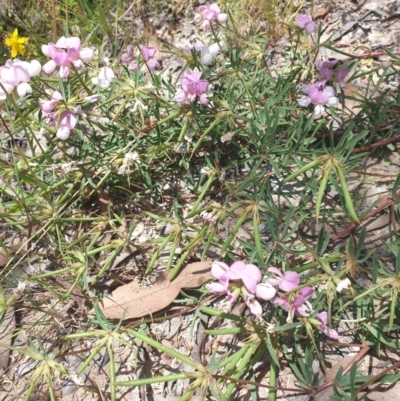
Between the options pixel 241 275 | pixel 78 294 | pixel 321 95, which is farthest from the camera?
pixel 78 294

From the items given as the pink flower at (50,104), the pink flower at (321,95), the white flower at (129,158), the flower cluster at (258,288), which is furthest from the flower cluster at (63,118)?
the pink flower at (321,95)

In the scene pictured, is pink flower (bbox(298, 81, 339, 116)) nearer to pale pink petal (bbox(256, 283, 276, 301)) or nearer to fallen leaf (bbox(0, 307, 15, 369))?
pale pink petal (bbox(256, 283, 276, 301))

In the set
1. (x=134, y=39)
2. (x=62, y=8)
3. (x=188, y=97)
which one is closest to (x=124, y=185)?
(x=188, y=97)

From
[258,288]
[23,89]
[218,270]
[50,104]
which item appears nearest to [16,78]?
[23,89]

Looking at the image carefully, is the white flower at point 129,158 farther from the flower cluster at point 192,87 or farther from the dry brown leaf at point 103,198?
the dry brown leaf at point 103,198

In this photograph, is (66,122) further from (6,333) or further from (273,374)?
(273,374)

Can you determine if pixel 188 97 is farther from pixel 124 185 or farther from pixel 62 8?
pixel 62 8

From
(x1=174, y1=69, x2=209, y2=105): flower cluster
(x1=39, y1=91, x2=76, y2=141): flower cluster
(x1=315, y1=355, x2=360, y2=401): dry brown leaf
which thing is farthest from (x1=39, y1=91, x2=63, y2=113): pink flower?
(x1=315, y1=355, x2=360, y2=401): dry brown leaf
